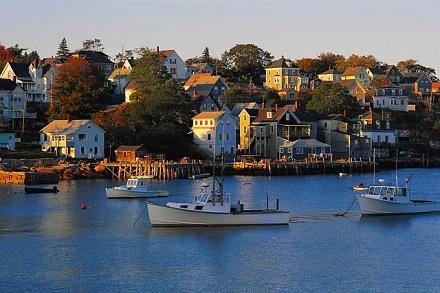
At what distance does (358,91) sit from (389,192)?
8748 cm

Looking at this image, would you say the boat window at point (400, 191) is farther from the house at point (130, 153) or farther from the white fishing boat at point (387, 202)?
the house at point (130, 153)

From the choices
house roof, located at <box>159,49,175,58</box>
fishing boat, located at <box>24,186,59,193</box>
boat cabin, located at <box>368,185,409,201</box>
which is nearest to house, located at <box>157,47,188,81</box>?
house roof, located at <box>159,49,175,58</box>

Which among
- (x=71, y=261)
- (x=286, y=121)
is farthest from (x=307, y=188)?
(x=71, y=261)

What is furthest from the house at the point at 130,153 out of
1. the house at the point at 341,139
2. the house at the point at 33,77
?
the house at the point at 341,139

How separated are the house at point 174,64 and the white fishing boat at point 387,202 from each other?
9085 cm

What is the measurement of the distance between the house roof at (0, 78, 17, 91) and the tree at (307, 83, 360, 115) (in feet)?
139

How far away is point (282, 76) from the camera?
497 ft

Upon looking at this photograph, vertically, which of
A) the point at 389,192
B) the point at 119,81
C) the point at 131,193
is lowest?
the point at 131,193

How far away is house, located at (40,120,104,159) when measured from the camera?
96438 mm

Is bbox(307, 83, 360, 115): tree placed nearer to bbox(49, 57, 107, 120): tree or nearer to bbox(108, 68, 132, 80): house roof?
bbox(108, 68, 132, 80): house roof

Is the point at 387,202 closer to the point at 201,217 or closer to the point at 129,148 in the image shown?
the point at 201,217

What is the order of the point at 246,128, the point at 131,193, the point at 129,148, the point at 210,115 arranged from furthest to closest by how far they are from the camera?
the point at 246,128
the point at 210,115
the point at 129,148
the point at 131,193

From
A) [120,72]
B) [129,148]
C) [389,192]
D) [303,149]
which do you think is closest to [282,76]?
[120,72]

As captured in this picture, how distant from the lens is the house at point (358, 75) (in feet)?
494
